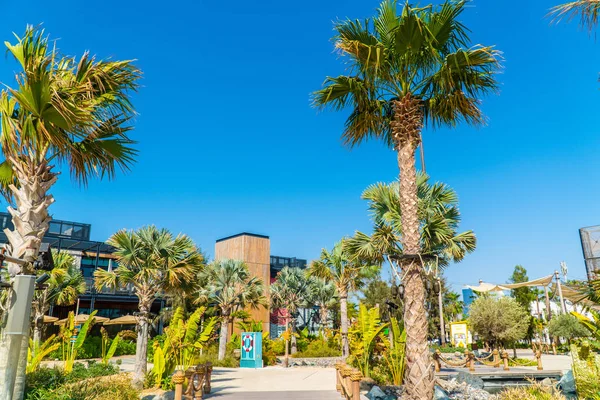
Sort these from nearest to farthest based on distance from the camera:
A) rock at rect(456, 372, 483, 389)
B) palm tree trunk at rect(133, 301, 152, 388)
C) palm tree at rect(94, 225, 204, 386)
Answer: palm tree trunk at rect(133, 301, 152, 388), rock at rect(456, 372, 483, 389), palm tree at rect(94, 225, 204, 386)

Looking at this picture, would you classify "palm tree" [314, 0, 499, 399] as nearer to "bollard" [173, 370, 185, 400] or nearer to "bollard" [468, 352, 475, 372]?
"bollard" [173, 370, 185, 400]

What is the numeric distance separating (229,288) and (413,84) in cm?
2050

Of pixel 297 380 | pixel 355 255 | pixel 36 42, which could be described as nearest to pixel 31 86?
pixel 36 42

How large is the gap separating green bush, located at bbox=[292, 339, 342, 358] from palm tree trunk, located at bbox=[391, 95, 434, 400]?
71.8ft

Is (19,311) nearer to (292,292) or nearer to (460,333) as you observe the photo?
(292,292)

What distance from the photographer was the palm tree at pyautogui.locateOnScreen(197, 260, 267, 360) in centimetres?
2636

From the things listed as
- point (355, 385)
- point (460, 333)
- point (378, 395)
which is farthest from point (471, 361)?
point (355, 385)

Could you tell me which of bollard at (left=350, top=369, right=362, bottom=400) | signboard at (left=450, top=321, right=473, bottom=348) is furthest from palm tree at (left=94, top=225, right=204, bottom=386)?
signboard at (left=450, top=321, right=473, bottom=348)

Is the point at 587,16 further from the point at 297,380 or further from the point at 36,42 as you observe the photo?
the point at 297,380

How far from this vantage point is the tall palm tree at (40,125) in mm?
6840

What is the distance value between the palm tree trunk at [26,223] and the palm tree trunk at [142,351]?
20.4ft

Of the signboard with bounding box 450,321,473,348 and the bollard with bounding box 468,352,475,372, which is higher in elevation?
the signboard with bounding box 450,321,473,348

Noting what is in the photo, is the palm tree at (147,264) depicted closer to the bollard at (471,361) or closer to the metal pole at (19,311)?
the metal pole at (19,311)

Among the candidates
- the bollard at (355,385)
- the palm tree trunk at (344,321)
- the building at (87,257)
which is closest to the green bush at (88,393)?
the bollard at (355,385)
